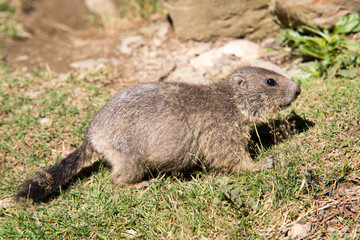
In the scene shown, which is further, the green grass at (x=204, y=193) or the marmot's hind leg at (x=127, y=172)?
the marmot's hind leg at (x=127, y=172)

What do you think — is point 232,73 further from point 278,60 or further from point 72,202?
point 72,202

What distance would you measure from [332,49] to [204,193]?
3.61 metres

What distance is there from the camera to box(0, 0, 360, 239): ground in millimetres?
3467

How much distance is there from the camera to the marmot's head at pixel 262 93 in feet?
14.4

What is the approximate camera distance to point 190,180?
432 centimetres

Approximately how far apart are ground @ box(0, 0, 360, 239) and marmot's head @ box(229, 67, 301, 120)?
0.82 feet

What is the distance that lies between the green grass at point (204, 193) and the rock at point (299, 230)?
0.30ft

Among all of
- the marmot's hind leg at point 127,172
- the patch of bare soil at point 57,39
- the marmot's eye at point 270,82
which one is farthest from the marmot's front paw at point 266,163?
the patch of bare soil at point 57,39

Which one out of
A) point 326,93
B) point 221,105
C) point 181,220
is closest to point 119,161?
point 181,220

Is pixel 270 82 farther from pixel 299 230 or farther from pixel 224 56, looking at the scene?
pixel 224 56

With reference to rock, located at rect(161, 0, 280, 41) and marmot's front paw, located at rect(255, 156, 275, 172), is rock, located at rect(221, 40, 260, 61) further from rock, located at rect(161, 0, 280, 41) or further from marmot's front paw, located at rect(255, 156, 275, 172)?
marmot's front paw, located at rect(255, 156, 275, 172)

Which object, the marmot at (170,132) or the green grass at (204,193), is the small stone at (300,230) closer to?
the green grass at (204,193)

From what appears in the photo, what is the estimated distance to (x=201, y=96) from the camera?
426 cm

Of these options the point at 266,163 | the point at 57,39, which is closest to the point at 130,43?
the point at 57,39
